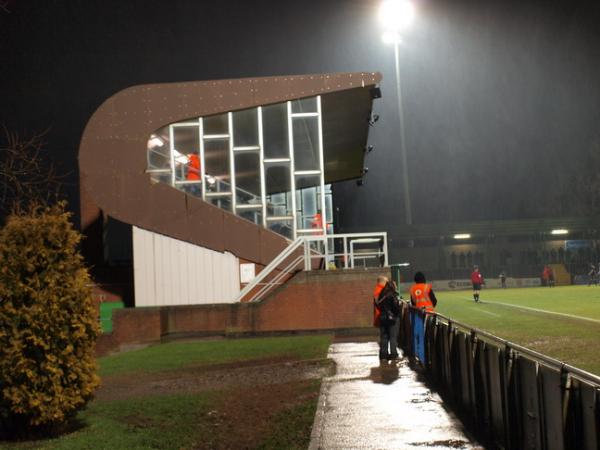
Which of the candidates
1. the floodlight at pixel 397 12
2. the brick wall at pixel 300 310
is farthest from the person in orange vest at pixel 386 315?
the floodlight at pixel 397 12

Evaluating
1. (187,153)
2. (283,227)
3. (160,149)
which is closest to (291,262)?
(283,227)

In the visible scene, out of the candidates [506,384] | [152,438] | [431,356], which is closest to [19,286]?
[152,438]

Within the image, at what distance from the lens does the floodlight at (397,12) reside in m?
37.7

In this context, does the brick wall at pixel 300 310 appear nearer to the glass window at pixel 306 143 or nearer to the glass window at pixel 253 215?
the glass window at pixel 253 215

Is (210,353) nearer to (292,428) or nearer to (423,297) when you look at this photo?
(423,297)

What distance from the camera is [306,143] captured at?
3147 cm

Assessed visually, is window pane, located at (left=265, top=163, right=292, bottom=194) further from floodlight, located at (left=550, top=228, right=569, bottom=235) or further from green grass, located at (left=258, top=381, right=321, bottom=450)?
floodlight, located at (left=550, top=228, right=569, bottom=235)

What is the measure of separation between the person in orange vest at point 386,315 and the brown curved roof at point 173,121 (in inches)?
472

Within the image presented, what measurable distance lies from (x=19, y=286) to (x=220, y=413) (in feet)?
10.2

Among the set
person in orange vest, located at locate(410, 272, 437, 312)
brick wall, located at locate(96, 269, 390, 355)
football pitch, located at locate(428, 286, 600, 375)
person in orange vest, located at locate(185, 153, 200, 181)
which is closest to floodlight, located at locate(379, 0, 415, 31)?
football pitch, located at locate(428, 286, 600, 375)

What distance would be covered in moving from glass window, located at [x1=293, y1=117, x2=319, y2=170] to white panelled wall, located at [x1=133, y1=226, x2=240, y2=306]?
5.06m

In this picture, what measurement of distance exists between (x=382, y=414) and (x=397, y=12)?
30.3 meters

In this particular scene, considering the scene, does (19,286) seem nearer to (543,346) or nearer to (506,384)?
(506,384)

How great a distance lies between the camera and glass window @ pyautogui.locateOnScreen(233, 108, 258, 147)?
2852cm
